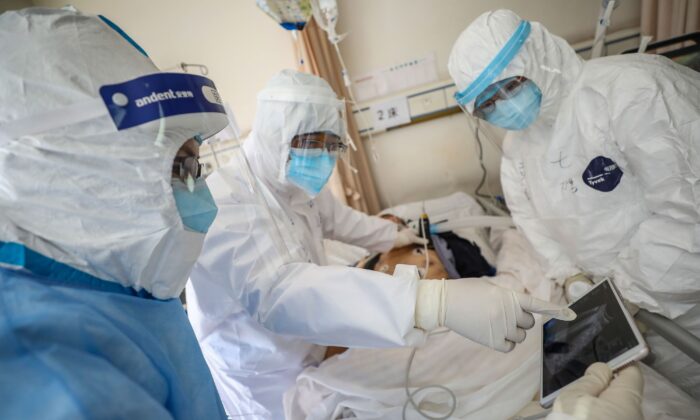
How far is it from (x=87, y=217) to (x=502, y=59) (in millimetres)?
1252

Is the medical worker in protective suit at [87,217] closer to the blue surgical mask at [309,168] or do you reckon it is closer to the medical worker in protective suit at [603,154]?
the blue surgical mask at [309,168]

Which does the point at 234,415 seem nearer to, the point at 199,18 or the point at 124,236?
the point at 124,236

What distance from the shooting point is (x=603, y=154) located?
1.03 m

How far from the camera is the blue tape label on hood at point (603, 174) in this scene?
1016mm

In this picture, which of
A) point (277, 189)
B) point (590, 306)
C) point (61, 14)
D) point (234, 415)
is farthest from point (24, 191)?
point (590, 306)

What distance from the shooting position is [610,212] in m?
1.06

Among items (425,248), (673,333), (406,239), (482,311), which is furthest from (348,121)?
(673,333)

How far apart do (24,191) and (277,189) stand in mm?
824

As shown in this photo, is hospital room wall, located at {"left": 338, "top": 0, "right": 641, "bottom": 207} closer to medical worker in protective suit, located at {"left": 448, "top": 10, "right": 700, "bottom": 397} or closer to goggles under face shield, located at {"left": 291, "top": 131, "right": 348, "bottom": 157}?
medical worker in protective suit, located at {"left": 448, "top": 10, "right": 700, "bottom": 397}

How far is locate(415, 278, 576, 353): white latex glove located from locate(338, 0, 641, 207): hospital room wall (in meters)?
1.53

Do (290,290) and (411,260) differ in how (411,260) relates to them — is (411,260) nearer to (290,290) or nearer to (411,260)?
(411,260)

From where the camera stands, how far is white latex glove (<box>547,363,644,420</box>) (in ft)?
1.63

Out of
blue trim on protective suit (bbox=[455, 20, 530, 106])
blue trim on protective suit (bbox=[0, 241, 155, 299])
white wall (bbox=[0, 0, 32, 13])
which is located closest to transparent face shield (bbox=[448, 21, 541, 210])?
blue trim on protective suit (bbox=[455, 20, 530, 106])

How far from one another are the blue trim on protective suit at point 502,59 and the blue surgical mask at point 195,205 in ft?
3.32
